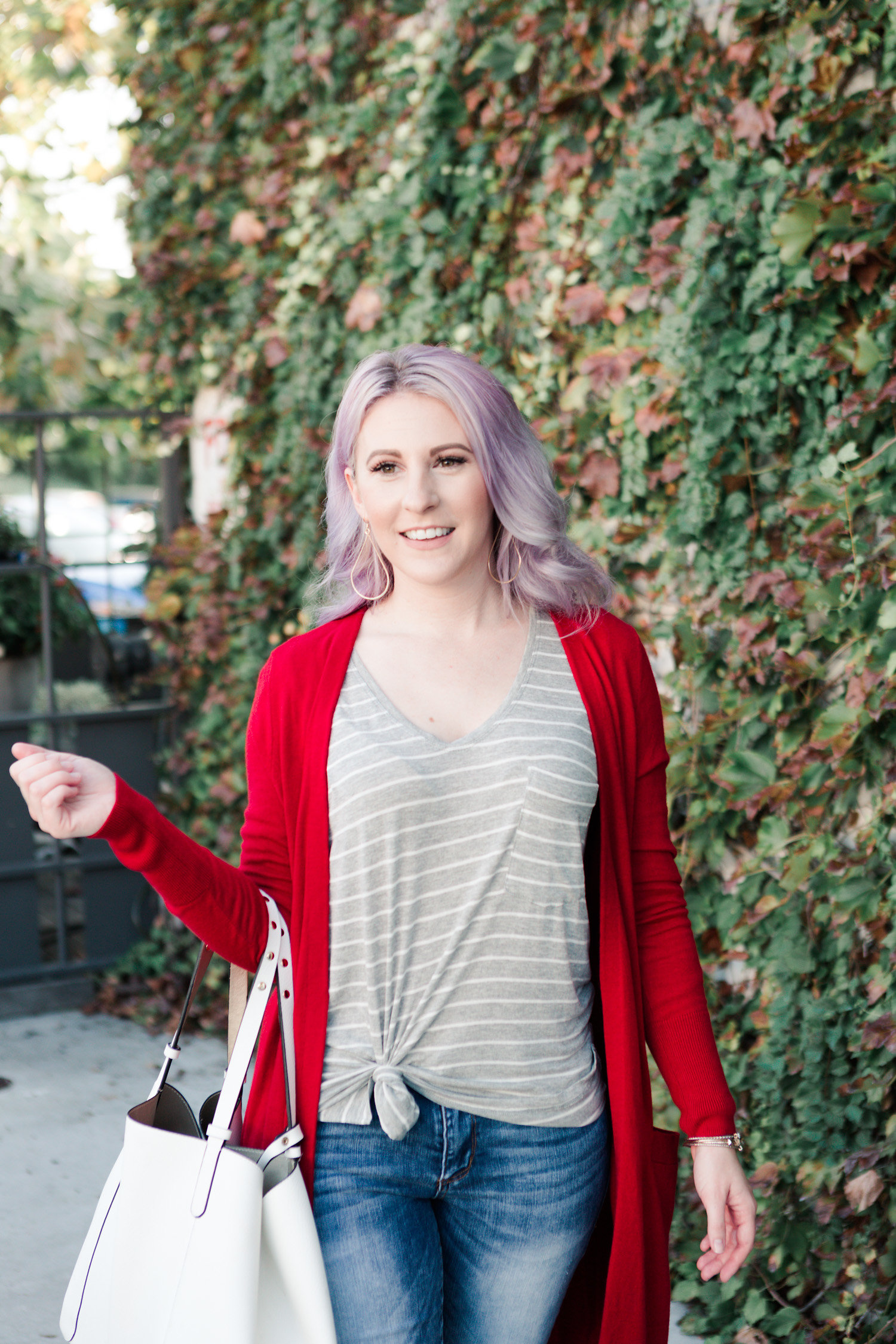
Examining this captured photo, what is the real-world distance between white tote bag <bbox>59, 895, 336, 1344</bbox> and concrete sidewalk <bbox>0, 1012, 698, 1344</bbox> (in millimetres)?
1463

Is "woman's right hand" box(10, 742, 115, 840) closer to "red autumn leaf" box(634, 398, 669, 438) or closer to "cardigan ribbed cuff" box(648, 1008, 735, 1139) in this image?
"cardigan ribbed cuff" box(648, 1008, 735, 1139)

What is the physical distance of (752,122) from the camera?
7.57 feet

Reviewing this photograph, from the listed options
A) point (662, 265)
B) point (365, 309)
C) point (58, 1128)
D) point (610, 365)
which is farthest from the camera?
point (58, 1128)

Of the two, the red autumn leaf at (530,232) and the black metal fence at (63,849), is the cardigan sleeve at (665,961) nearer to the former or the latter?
the red autumn leaf at (530,232)

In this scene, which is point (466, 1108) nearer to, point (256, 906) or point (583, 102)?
point (256, 906)

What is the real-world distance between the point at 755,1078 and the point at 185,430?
10.4 ft

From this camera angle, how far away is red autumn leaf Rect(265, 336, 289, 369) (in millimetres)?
3830

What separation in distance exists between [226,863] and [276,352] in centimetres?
268

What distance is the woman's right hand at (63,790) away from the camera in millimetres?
1331

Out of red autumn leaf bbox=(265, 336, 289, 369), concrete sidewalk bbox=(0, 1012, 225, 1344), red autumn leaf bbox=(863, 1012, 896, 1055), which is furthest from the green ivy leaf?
concrete sidewalk bbox=(0, 1012, 225, 1344)

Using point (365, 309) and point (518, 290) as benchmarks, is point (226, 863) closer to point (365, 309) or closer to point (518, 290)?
point (518, 290)

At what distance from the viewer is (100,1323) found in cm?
142

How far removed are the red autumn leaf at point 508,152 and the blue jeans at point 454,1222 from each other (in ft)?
7.22

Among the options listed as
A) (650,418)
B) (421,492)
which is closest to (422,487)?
(421,492)
